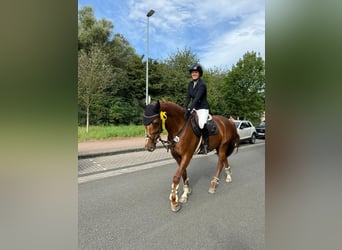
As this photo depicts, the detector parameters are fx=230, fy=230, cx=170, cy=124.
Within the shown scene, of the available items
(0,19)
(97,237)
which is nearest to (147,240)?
(97,237)

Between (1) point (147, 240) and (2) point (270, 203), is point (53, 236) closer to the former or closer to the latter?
→ (2) point (270, 203)

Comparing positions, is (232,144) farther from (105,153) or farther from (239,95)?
(239,95)

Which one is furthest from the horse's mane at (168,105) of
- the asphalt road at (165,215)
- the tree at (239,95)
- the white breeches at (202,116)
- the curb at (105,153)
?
the tree at (239,95)

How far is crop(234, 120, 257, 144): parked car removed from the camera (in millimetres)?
13911

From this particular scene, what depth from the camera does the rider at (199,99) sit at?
443 centimetres

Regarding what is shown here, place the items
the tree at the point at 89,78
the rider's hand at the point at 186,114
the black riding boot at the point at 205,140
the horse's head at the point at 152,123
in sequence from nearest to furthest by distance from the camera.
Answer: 1. the horse's head at the point at 152,123
2. the rider's hand at the point at 186,114
3. the black riding boot at the point at 205,140
4. the tree at the point at 89,78

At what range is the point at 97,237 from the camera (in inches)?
120

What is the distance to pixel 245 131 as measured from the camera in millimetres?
14250

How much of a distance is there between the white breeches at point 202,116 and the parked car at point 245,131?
957cm

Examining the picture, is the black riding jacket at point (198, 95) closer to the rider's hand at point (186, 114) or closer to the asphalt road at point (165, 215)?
the rider's hand at point (186, 114)

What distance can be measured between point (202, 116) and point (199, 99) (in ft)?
1.16

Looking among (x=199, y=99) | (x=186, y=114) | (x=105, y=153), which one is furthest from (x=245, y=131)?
(x=186, y=114)

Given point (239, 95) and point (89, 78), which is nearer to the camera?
point (89, 78)

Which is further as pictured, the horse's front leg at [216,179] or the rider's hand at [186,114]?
the horse's front leg at [216,179]
